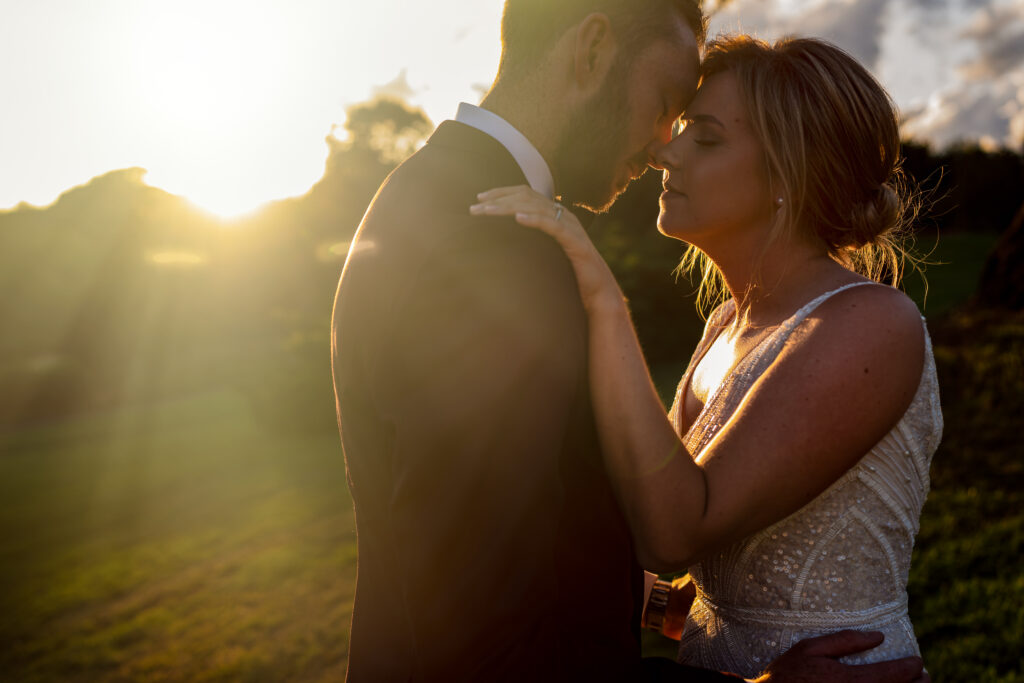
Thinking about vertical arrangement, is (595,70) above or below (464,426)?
above

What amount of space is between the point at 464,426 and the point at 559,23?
139 cm

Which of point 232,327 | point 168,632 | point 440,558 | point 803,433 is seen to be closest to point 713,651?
point 803,433

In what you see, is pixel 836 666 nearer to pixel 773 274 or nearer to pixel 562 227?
pixel 773 274

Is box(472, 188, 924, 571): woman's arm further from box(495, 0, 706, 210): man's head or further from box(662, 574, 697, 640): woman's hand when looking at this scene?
box(662, 574, 697, 640): woman's hand

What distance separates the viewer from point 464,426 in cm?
144

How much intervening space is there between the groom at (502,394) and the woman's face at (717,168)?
1.18ft

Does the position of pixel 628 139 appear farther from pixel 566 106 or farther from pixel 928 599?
pixel 928 599

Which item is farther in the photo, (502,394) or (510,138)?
(510,138)

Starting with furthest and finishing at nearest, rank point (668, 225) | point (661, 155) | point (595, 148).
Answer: point (668, 225) → point (661, 155) → point (595, 148)

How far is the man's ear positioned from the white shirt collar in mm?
288

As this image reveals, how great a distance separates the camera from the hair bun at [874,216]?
2752 millimetres

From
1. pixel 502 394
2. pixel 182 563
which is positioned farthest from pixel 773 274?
pixel 182 563

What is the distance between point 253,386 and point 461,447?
15521 mm

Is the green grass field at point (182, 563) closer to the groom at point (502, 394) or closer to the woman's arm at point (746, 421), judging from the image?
the groom at point (502, 394)
